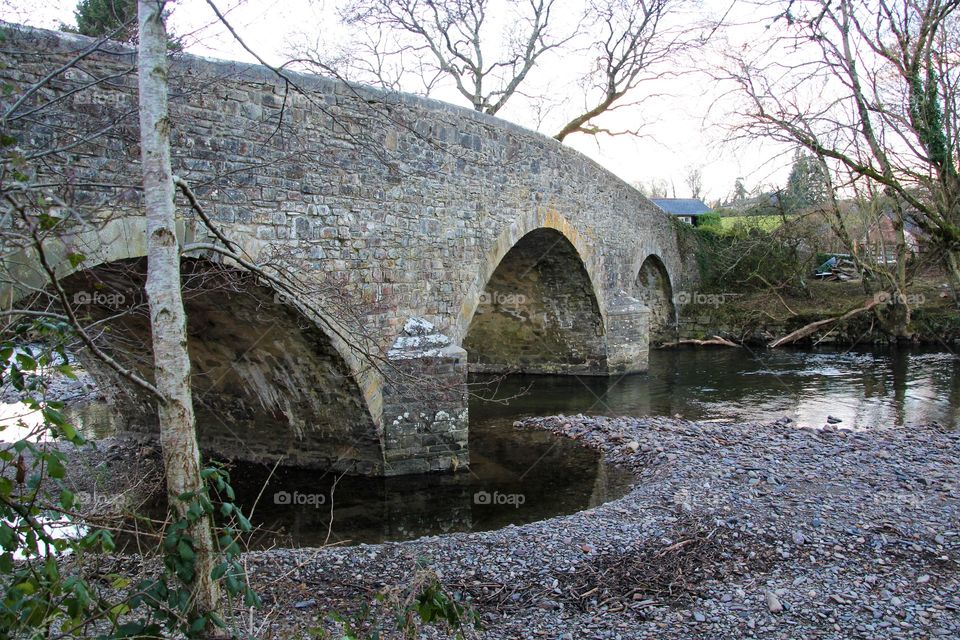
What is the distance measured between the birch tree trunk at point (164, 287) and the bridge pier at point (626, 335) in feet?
37.3

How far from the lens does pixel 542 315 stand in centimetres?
1316

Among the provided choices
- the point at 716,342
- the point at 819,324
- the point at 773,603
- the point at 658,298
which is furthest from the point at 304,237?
the point at 658,298

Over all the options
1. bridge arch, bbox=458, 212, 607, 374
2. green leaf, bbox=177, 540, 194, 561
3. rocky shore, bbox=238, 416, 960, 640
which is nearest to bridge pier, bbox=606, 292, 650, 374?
bridge arch, bbox=458, 212, 607, 374

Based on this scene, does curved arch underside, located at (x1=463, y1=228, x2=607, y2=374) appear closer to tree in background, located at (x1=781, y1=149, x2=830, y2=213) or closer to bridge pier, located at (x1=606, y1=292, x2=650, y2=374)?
bridge pier, located at (x1=606, y1=292, x2=650, y2=374)

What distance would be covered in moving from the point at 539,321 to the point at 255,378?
690 centimetres

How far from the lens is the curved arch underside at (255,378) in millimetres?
5938

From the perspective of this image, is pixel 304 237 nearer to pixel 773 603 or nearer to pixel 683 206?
pixel 773 603

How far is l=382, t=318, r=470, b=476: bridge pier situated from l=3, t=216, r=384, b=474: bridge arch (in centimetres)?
15

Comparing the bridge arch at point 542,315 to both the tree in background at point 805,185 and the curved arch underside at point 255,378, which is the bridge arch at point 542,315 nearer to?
the tree in background at point 805,185

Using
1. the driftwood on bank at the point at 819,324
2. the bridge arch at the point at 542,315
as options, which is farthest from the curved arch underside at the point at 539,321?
the driftwood on bank at the point at 819,324

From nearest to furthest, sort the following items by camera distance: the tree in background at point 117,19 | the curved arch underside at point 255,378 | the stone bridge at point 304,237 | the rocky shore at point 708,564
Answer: the tree in background at point 117,19
the rocky shore at point 708,564
the stone bridge at point 304,237
the curved arch underside at point 255,378

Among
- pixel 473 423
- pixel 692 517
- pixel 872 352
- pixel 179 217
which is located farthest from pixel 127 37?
pixel 872 352

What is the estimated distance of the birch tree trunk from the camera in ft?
6.91

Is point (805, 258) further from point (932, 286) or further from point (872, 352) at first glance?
point (872, 352)
